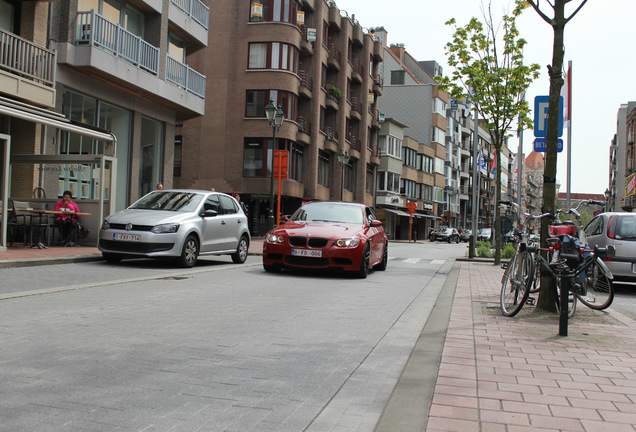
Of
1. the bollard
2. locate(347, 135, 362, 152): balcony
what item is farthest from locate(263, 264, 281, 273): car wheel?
locate(347, 135, 362, 152): balcony

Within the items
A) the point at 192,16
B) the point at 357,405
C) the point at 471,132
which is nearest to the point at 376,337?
the point at 357,405

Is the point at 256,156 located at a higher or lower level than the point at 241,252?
higher

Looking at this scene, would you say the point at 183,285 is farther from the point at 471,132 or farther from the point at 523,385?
the point at 471,132

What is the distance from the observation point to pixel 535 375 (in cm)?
454

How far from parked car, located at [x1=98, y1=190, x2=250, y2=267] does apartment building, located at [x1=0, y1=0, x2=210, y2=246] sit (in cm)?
323

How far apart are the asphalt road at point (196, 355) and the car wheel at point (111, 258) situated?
3228mm

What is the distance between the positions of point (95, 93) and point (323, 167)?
27508 mm

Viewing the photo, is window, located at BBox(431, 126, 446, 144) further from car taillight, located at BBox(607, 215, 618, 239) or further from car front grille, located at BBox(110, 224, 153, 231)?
car front grille, located at BBox(110, 224, 153, 231)

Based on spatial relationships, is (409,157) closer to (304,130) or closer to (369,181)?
(369,181)

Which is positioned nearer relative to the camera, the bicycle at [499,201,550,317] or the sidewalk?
the sidewalk

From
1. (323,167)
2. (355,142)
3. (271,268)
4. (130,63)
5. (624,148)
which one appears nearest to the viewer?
(271,268)

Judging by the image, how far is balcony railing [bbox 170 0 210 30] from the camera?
24.3 m

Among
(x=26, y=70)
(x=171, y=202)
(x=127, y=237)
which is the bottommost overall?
(x=127, y=237)

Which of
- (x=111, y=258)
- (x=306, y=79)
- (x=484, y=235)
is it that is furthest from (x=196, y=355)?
(x=484, y=235)
